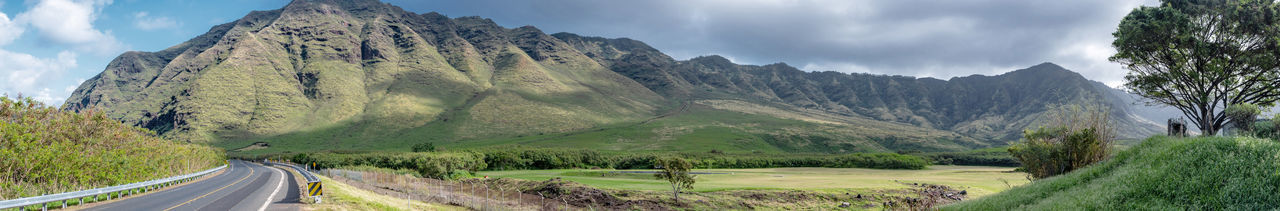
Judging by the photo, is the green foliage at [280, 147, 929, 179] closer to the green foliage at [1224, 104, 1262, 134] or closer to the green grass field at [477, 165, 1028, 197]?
the green grass field at [477, 165, 1028, 197]

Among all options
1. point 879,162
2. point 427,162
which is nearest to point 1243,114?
point 427,162

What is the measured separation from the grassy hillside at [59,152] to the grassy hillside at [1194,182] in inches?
1638

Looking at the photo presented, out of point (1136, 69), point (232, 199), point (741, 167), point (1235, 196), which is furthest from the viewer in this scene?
point (741, 167)

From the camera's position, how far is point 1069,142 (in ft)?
88.0

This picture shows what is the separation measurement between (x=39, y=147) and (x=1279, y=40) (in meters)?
57.8

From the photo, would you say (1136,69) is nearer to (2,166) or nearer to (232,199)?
(232,199)

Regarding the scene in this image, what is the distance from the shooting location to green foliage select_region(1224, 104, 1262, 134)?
21797 millimetres

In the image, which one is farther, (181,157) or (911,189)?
(181,157)

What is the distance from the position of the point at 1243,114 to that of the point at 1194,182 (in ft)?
49.4

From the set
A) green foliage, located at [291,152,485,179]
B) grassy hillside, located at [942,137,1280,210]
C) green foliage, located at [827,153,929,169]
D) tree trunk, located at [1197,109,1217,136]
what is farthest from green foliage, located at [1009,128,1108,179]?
green foliage, located at [827,153,929,169]

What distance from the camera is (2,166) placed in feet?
86.4

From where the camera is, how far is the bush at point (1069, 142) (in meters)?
26.1

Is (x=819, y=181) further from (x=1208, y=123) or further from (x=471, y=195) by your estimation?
(x=1208, y=123)

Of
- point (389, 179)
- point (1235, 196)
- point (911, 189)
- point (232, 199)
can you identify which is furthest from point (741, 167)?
point (1235, 196)
